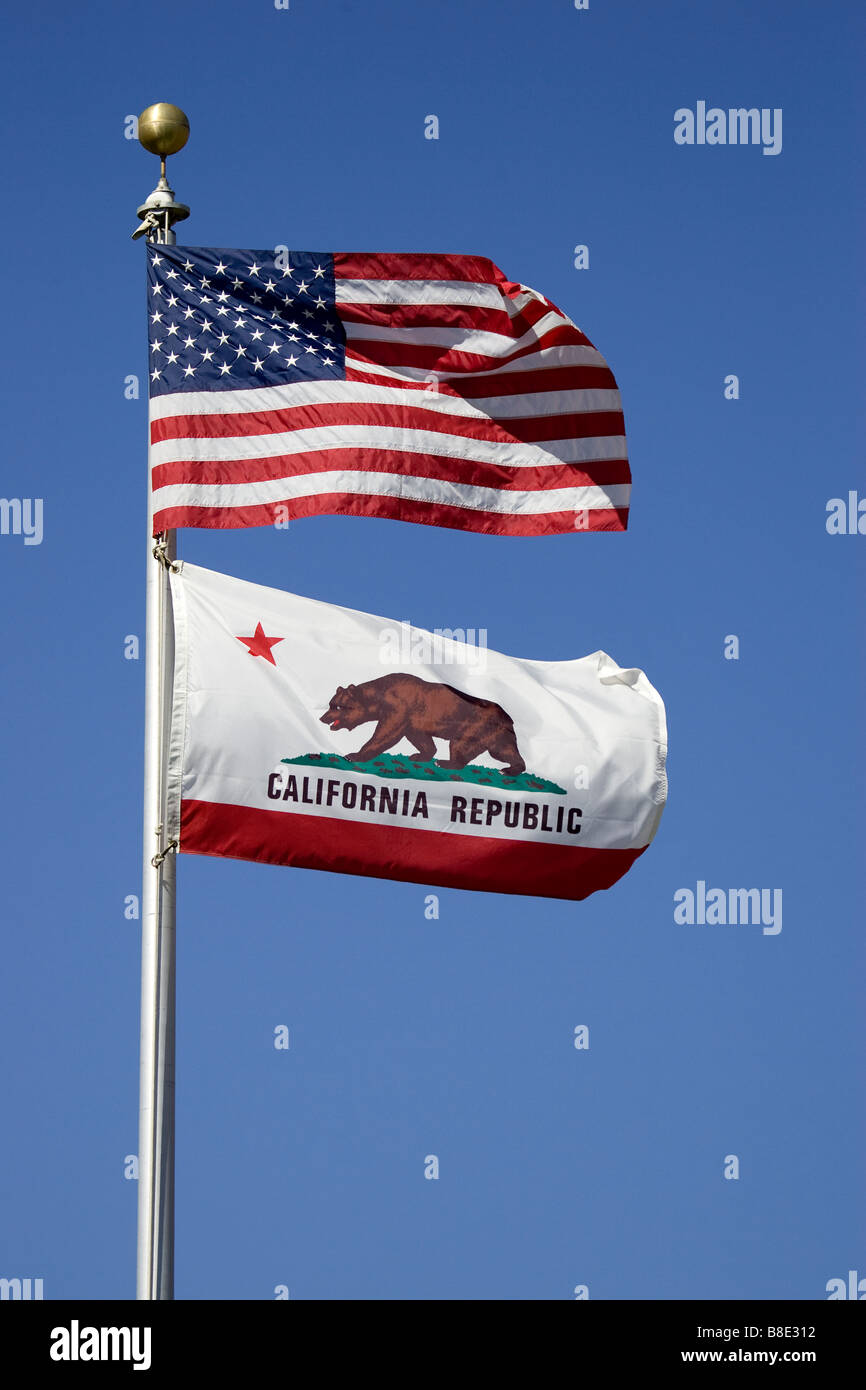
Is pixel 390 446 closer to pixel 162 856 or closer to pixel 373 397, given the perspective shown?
pixel 373 397

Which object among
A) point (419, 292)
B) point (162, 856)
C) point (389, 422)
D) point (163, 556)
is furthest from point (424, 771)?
point (419, 292)

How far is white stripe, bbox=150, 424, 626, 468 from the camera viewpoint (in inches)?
928

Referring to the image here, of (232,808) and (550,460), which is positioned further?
(550,460)

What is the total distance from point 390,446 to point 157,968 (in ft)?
18.4

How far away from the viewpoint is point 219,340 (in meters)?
24.0

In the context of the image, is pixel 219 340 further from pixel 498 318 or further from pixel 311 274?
pixel 498 318

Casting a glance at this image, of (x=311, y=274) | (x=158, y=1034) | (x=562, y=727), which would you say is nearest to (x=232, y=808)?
(x=158, y=1034)

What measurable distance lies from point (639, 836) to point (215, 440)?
5.35 meters

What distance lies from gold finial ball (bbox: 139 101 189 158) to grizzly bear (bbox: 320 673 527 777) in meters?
5.17

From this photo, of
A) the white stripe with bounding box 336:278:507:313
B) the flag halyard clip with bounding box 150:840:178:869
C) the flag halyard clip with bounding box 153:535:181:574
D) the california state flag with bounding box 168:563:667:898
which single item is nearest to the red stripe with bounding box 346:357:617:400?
the white stripe with bounding box 336:278:507:313

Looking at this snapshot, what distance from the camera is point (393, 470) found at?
79.7 feet

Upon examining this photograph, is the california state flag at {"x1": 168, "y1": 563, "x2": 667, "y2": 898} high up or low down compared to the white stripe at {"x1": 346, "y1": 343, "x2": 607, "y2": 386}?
down

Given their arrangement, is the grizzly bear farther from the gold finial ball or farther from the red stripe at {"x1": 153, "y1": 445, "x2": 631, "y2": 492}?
the gold finial ball
